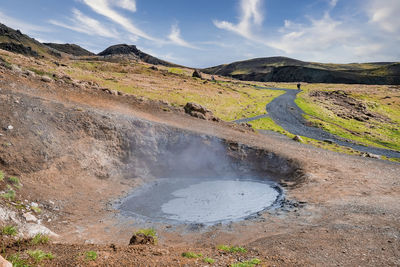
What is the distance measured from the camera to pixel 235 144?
29094 mm

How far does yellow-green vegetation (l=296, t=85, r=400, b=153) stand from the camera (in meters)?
51.5

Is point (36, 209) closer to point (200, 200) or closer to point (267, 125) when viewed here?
point (200, 200)

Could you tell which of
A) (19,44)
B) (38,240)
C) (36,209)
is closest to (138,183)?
(36,209)

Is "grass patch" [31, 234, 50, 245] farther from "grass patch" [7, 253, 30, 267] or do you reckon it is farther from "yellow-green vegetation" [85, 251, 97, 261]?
"yellow-green vegetation" [85, 251, 97, 261]

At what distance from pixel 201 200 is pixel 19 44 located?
145 meters

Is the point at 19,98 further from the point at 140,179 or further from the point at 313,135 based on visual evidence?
the point at 313,135

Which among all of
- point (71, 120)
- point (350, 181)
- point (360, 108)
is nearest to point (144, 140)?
point (71, 120)

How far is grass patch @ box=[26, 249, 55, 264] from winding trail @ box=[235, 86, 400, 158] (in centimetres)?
4567

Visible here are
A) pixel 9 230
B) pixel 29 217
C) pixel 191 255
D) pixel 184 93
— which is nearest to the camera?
pixel 191 255

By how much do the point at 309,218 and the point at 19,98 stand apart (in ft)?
82.5

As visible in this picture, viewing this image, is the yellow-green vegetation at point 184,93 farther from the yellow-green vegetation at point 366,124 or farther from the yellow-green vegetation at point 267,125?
the yellow-green vegetation at point 366,124

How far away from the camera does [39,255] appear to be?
9703 millimetres

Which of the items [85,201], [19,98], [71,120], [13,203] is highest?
[19,98]

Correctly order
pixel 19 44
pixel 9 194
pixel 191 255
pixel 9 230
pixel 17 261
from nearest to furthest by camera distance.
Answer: pixel 17 261, pixel 191 255, pixel 9 230, pixel 9 194, pixel 19 44
